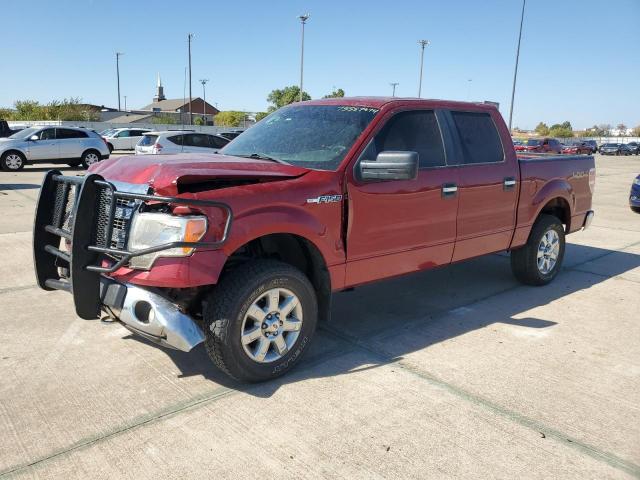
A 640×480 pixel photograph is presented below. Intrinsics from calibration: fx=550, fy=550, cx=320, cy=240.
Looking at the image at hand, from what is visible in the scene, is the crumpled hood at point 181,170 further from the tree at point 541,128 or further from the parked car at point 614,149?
the tree at point 541,128

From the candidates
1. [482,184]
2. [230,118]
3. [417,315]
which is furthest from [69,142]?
[230,118]

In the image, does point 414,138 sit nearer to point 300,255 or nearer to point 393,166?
point 393,166

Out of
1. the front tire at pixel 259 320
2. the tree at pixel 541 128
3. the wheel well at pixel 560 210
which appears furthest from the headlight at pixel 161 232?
the tree at pixel 541 128

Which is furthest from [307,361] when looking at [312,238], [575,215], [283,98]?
[283,98]

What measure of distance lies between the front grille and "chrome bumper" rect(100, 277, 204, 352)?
257 millimetres

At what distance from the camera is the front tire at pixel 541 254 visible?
5.89 meters

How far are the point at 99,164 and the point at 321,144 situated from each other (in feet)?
5.31

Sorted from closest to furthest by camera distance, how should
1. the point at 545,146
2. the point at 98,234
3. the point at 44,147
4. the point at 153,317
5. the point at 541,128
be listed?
the point at 153,317 < the point at 98,234 < the point at 44,147 < the point at 545,146 < the point at 541,128

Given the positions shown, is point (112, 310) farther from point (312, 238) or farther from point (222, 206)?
point (312, 238)

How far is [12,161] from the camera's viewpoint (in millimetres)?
19297

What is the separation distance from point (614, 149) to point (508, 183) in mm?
58816

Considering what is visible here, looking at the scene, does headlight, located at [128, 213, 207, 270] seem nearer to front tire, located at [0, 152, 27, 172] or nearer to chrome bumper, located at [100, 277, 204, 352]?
chrome bumper, located at [100, 277, 204, 352]

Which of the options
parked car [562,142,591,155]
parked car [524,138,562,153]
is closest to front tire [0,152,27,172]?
parked car [524,138,562,153]

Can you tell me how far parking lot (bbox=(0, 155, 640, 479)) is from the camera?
9.16ft
